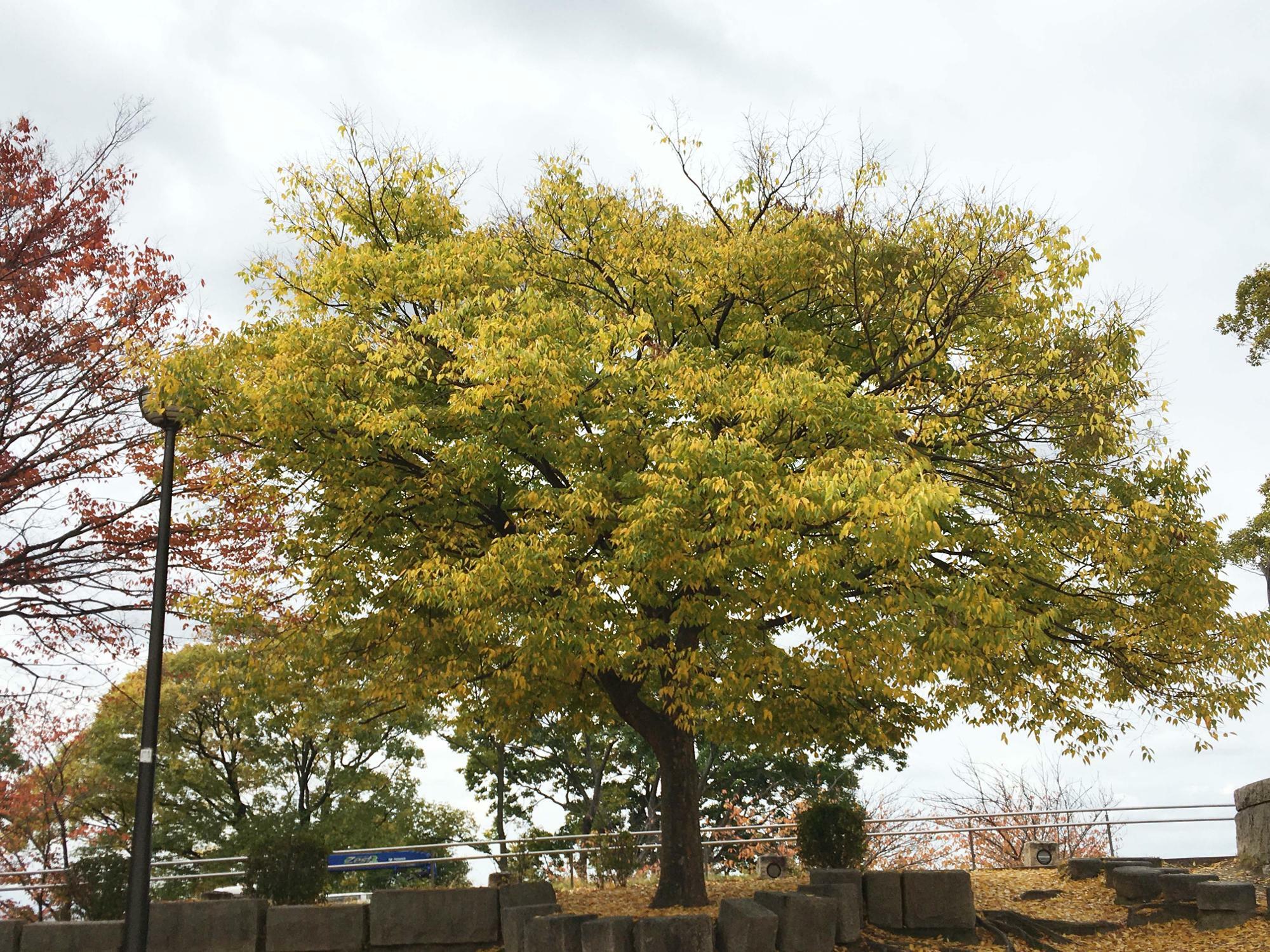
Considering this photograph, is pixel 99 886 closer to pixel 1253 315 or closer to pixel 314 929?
pixel 314 929

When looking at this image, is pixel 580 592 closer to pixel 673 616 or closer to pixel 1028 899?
pixel 673 616

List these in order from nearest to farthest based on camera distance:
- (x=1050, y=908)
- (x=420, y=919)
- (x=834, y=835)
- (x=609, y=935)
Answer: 1. (x=609, y=935)
2. (x=420, y=919)
3. (x=1050, y=908)
4. (x=834, y=835)

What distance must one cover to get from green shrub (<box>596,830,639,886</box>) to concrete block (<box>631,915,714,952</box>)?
22.1ft

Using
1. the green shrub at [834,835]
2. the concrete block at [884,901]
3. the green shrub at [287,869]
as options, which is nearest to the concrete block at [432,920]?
the green shrub at [287,869]

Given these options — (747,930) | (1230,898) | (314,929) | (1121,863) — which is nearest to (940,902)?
(1230,898)

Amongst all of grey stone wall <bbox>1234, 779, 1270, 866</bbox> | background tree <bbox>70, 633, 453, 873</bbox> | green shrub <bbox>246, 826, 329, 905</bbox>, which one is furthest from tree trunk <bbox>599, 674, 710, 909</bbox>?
background tree <bbox>70, 633, 453, 873</bbox>

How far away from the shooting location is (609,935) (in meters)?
11.3

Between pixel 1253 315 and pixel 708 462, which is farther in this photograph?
pixel 1253 315

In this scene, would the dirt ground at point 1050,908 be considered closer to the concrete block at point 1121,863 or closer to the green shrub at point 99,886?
the concrete block at point 1121,863

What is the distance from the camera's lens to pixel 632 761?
35969 millimetres

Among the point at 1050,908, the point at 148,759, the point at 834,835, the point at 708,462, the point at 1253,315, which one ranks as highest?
the point at 1253,315

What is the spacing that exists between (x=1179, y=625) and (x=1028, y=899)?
513 cm

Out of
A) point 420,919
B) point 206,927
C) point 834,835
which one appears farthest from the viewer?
point 834,835

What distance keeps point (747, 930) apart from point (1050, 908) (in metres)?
6.76
